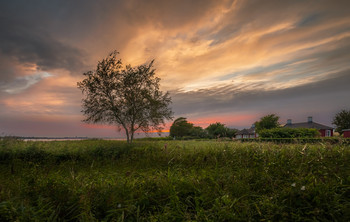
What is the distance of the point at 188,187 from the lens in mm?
3535

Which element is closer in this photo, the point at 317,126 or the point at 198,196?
the point at 198,196

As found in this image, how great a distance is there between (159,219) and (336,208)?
2635mm

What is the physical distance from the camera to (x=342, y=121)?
55.6 m

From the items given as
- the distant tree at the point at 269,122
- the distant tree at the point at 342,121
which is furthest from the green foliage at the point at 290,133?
the distant tree at the point at 342,121

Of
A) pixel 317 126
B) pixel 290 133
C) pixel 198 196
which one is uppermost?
pixel 317 126

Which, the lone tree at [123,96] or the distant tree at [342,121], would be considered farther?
the distant tree at [342,121]

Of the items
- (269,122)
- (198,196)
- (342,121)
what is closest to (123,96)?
Result: (198,196)

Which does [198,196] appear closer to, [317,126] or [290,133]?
[290,133]

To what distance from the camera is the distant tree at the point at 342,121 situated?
5411 centimetres

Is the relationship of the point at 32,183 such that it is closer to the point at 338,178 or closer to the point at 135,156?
the point at 135,156

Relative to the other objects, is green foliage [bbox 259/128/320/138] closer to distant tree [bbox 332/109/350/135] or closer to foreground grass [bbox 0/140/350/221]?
foreground grass [bbox 0/140/350/221]

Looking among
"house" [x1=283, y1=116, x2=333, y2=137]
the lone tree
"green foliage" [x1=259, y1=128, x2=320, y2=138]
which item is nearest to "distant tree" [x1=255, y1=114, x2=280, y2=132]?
"house" [x1=283, y1=116, x2=333, y2=137]

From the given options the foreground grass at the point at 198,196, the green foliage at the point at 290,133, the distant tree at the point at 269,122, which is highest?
the distant tree at the point at 269,122

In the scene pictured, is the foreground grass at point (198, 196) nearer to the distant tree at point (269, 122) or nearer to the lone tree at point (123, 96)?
the lone tree at point (123, 96)
